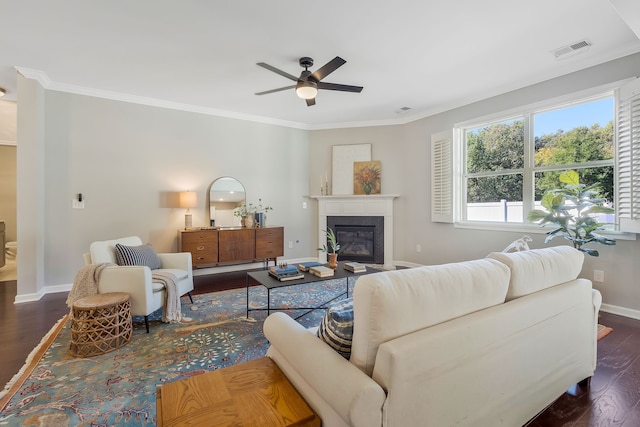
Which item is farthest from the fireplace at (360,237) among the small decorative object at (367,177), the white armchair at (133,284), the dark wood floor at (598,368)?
the white armchair at (133,284)

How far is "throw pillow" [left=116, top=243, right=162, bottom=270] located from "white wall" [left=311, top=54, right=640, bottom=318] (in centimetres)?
332

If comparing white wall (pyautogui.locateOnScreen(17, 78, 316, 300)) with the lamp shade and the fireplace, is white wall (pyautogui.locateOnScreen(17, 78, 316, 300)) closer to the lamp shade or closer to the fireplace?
the lamp shade

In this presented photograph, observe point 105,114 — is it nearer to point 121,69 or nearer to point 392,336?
point 121,69

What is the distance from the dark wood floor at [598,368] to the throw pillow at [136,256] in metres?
0.83

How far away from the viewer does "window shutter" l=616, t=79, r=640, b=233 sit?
2793mm

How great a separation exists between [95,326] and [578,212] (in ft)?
14.6

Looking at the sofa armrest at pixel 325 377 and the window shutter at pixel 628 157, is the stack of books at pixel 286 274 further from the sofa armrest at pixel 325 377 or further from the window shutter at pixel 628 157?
the window shutter at pixel 628 157

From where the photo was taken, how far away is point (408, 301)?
1003mm

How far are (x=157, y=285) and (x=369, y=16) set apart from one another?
2.98 m

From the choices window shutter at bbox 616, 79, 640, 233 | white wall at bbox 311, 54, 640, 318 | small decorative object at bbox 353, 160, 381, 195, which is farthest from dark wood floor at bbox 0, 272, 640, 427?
small decorative object at bbox 353, 160, 381, 195

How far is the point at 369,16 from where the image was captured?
2453mm

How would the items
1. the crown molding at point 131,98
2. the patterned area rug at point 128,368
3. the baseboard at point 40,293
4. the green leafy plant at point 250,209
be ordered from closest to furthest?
the patterned area rug at point 128,368 → the baseboard at point 40,293 → the crown molding at point 131,98 → the green leafy plant at point 250,209

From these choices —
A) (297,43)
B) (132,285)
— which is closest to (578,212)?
(297,43)

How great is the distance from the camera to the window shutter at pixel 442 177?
455 cm
